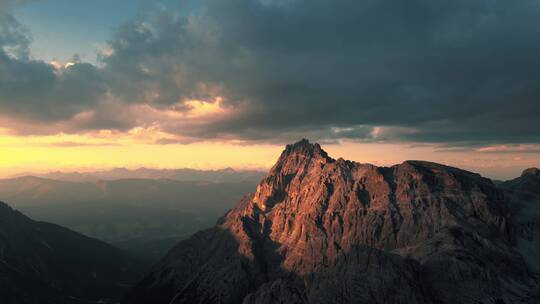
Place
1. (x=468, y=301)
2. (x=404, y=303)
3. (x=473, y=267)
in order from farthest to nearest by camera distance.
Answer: (x=473, y=267)
(x=468, y=301)
(x=404, y=303)

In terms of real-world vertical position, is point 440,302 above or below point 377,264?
below

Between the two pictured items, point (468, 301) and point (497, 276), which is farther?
point (497, 276)

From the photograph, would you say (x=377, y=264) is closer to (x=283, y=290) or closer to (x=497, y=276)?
(x=283, y=290)

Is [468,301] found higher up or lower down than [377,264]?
lower down

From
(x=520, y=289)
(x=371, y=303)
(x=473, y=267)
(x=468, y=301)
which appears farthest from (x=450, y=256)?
(x=371, y=303)

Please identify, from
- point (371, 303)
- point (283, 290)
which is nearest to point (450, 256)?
point (371, 303)

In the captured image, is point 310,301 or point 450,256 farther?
point 450,256

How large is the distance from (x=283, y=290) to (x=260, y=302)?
10.4 meters

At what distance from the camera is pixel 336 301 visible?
541 feet

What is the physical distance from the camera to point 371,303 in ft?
539

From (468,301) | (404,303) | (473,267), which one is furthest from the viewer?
→ (473,267)

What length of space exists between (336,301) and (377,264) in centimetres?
2894

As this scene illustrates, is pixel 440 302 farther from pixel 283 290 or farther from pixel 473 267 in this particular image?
pixel 283 290

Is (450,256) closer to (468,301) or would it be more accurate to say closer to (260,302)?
(468,301)
